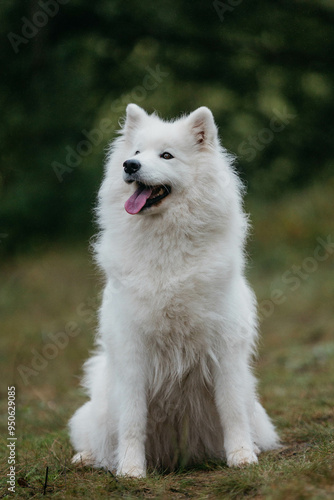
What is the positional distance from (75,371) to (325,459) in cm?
586

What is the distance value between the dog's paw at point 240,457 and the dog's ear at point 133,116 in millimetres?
2247

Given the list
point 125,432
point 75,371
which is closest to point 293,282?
point 75,371

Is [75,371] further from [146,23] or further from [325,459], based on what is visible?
[325,459]

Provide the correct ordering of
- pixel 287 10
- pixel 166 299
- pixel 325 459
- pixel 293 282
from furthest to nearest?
1. pixel 293 282
2. pixel 287 10
3. pixel 166 299
4. pixel 325 459

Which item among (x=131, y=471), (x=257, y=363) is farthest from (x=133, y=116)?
(x=257, y=363)

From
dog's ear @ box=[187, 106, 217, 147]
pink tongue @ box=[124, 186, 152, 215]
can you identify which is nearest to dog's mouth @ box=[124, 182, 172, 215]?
pink tongue @ box=[124, 186, 152, 215]

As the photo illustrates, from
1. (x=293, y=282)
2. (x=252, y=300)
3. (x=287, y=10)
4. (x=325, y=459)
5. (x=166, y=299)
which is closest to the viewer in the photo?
(x=325, y=459)

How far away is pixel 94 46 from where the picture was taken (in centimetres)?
771

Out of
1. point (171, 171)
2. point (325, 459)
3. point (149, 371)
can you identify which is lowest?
point (325, 459)

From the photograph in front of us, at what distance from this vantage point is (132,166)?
3.94m

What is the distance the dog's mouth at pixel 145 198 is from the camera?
3.98 metres

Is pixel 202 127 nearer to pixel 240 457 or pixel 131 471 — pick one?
pixel 240 457

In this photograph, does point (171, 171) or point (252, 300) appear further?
point (252, 300)

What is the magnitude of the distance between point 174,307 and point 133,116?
1438 millimetres
